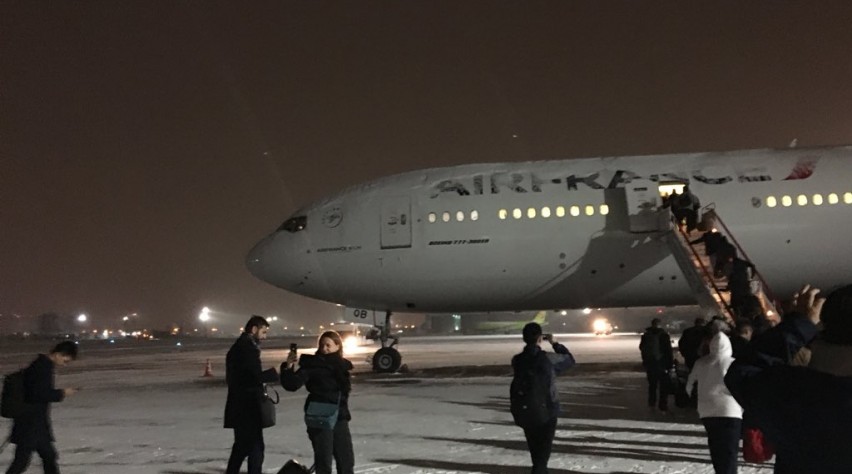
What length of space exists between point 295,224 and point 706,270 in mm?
10601

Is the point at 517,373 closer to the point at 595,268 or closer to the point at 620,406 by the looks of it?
the point at 620,406

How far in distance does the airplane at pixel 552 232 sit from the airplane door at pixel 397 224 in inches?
1.2

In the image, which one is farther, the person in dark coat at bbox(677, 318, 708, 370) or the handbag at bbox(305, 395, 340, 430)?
the person in dark coat at bbox(677, 318, 708, 370)

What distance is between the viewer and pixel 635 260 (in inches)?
722

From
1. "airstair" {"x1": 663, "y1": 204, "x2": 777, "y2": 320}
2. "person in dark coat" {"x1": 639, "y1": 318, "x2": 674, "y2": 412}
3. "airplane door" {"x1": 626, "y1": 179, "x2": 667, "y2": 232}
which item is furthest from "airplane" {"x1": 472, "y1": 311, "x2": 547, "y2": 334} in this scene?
"person in dark coat" {"x1": 639, "y1": 318, "x2": 674, "y2": 412}

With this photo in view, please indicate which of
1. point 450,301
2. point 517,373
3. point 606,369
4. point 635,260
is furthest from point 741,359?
point 606,369

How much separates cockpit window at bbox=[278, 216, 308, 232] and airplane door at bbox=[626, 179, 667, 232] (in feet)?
27.7

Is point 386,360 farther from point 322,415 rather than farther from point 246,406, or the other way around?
point 322,415

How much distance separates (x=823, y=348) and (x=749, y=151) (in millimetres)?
17540

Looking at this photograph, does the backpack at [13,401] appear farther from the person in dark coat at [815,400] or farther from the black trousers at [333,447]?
the person in dark coat at [815,400]

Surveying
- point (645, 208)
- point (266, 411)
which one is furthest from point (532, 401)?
point (645, 208)

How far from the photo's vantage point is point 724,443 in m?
6.98

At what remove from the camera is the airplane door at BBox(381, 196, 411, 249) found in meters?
19.7

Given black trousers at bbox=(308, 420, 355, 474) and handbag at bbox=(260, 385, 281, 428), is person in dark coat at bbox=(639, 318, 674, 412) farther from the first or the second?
handbag at bbox=(260, 385, 281, 428)
